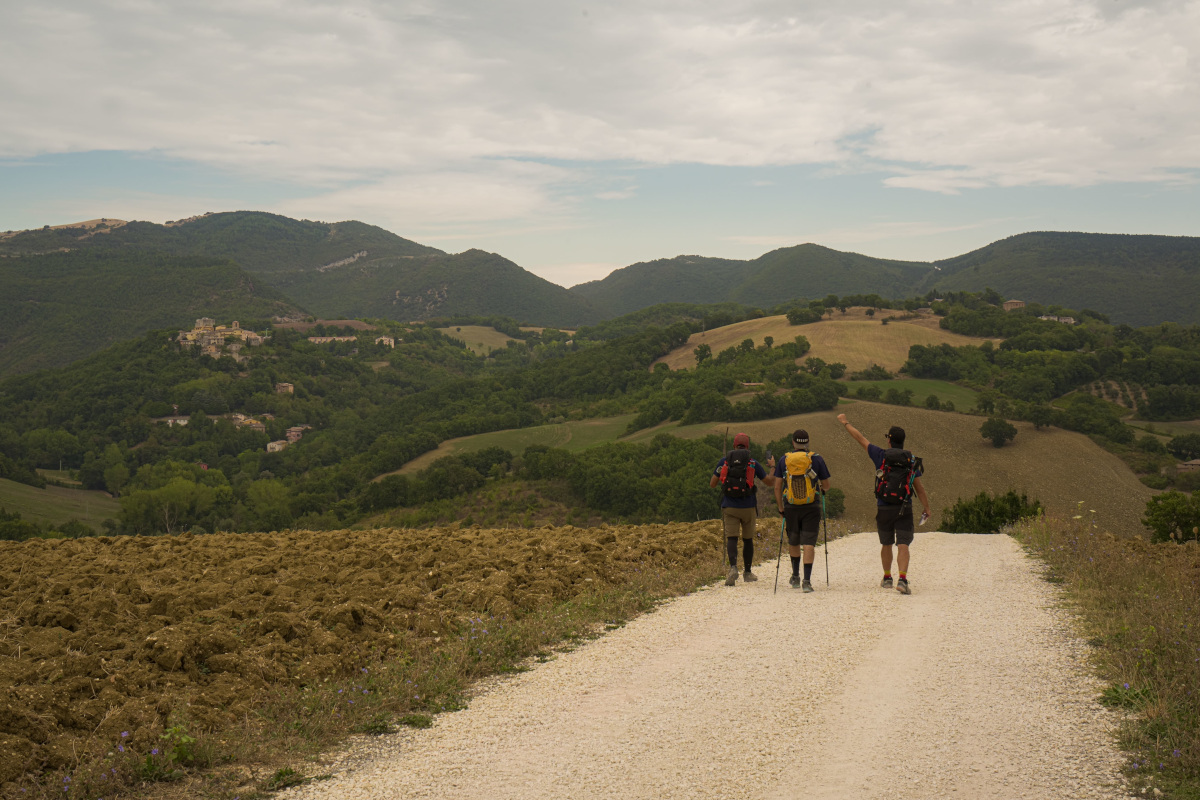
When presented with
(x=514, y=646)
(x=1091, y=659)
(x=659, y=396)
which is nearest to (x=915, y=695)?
(x=1091, y=659)

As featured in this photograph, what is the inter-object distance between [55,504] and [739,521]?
110143mm

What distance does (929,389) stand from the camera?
101 m

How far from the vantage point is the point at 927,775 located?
488 cm

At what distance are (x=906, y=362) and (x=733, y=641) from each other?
365 feet

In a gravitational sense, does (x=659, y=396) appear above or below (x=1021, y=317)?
below

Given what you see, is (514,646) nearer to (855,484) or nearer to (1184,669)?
(1184,669)

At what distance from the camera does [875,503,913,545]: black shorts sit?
10492 millimetres

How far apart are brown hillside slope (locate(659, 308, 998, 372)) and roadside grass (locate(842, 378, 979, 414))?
6432mm

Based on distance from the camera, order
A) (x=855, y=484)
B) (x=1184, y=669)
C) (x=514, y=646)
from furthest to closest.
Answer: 1. (x=855, y=484)
2. (x=514, y=646)
3. (x=1184, y=669)

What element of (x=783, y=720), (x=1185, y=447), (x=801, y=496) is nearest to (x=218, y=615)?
(x=783, y=720)

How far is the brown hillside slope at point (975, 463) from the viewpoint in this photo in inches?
2519

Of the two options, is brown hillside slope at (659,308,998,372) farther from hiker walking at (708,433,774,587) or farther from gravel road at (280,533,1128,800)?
gravel road at (280,533,1128,800)

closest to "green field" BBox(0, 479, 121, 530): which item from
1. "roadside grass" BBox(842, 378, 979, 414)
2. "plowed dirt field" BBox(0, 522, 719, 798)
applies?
"plowed dirt field" BBox(0, 522, 719, 798)

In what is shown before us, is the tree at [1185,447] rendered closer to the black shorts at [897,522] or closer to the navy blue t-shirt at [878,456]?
the black shorts at [897,522]
